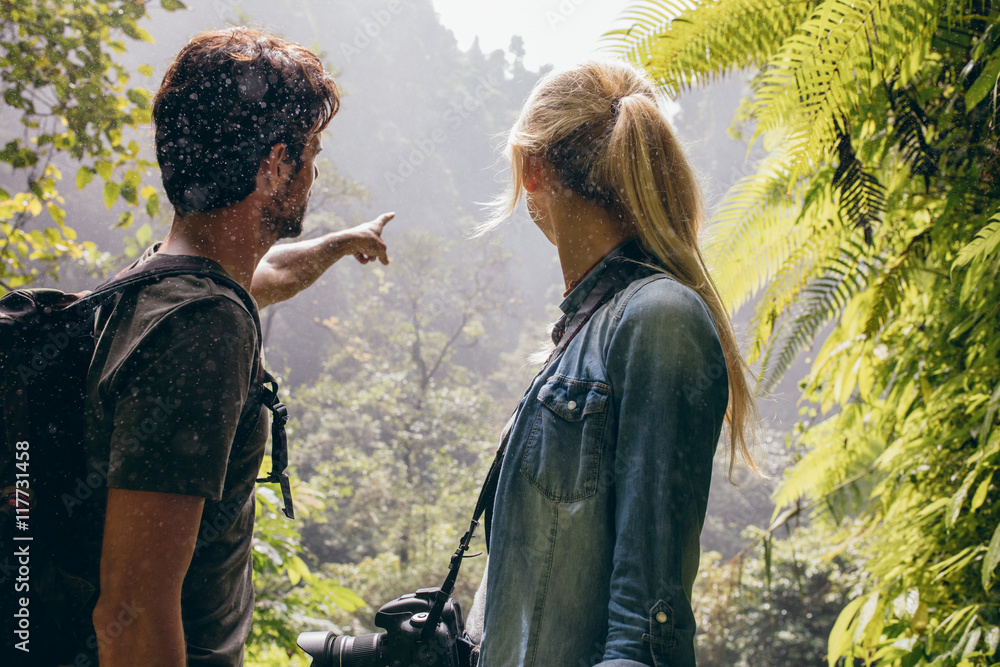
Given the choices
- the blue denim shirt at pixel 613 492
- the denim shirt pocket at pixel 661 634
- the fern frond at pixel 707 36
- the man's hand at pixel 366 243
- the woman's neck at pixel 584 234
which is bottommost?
the denim shirt pocket at pixel 661 634

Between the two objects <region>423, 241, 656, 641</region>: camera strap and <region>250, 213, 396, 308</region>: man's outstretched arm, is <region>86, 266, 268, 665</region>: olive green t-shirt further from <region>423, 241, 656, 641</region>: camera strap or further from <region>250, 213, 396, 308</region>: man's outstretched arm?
<region>250, 213, 396, 308</region>: man's outstretched arm

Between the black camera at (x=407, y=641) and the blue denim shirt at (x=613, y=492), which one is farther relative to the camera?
the black camera at (x=407, y=641)

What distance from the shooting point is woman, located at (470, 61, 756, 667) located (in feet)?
1.87

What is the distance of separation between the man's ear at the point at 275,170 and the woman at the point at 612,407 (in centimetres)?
33

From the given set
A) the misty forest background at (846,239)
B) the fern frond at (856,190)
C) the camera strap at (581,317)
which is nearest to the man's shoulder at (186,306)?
the camera strap at (581,317)

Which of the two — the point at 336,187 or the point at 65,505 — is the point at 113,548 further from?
the point at 336,187

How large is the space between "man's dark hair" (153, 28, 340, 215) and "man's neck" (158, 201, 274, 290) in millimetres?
15

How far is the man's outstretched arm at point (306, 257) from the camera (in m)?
1.22

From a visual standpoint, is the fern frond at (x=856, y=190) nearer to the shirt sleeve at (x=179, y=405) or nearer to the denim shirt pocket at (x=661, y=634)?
the denim shirt pocket at (x=661, y=634)

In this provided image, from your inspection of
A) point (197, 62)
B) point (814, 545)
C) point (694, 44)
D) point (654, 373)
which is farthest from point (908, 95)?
point (814, 545)

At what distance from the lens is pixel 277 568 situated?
1.73 metres

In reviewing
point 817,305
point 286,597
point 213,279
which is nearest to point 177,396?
point 213,279

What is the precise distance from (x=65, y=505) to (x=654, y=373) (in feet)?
2.22

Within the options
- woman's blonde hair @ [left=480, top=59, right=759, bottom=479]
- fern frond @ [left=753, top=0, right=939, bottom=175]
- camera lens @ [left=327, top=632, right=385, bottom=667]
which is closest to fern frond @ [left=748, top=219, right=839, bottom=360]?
fern frond @ [left=753, top=0, right=939, bottom=175]
